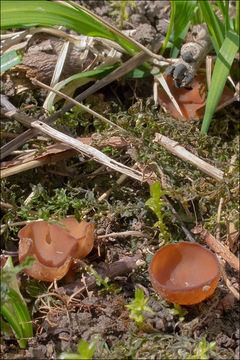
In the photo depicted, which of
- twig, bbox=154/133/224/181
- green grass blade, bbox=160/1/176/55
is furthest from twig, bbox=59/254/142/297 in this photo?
green grass blade, bbox=160/1/176/55

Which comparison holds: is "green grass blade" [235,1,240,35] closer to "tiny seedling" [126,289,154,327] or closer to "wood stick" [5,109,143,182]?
"wood stick" [5,109,143,182]

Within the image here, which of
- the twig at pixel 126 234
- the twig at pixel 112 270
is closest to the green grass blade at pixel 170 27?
the twig at pixel 126 234

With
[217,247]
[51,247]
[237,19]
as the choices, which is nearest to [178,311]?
[217,247]

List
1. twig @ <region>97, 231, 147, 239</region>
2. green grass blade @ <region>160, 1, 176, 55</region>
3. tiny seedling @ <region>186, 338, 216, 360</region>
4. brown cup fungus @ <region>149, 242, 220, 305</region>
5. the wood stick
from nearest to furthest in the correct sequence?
1. tiny seedling @ <region>186, 338, 216, 360</region>
2. brown cup fungus @ <region>149, 242, 220, 305</region>
3. twig @ <region>97, 231, 147, 239</region>
4. the wood stick
5. green grass blade @ <region>160, 1, 176, 55</region>

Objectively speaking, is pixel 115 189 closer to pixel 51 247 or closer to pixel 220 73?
pixel 51 247

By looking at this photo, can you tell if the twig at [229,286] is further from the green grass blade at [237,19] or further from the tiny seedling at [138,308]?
the green grass blade at [237,19]

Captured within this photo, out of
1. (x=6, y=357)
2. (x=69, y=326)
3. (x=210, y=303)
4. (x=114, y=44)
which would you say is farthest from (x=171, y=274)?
(x=114, y=44)

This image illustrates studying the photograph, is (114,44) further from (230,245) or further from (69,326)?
(69,326)
